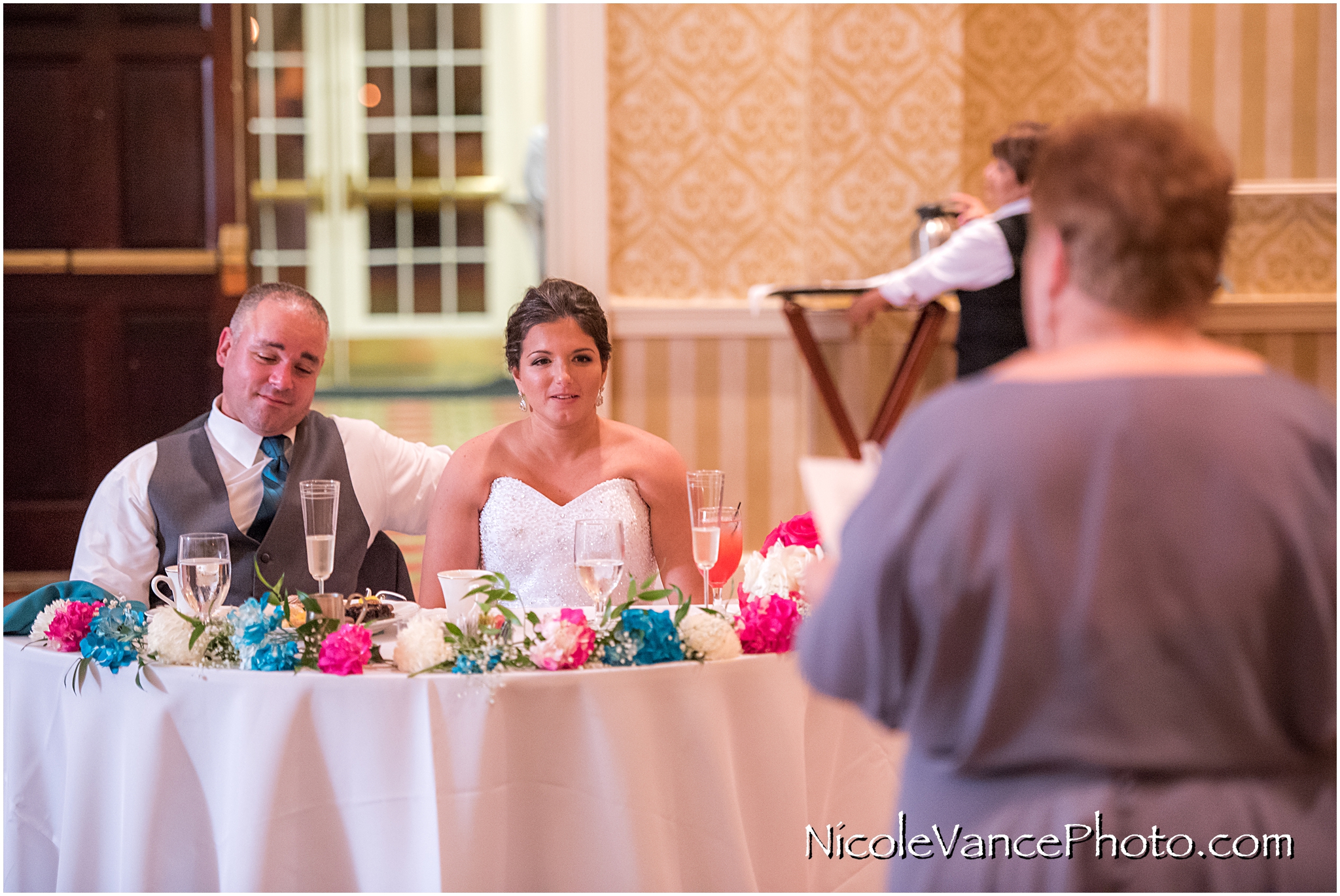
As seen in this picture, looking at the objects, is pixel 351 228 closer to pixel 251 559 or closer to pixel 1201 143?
pixel 251 559

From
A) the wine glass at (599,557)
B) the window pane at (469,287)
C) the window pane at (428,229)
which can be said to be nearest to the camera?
the wine glass at (599,557)

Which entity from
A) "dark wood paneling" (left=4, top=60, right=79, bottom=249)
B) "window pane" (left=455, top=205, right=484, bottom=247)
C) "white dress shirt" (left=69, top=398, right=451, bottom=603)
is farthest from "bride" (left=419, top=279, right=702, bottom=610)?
"window pane" (left=455, top=205, right=484, bottom=247)

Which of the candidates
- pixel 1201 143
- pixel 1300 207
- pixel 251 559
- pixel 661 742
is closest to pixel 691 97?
pixel 1300 207

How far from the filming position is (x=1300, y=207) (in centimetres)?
464

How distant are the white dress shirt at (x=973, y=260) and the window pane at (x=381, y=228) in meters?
6.22

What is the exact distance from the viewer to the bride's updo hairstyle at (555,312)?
2309 millimetres

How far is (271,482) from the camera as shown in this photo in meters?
2.35

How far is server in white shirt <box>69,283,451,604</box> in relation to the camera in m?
2.28

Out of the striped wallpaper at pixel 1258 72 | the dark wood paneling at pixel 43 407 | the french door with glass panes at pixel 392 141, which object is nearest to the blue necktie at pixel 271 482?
the dark wood paneling at pixel 43 407

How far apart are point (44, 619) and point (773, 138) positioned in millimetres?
3409

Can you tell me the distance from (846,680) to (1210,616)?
29 cm

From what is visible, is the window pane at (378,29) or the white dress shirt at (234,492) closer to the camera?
the white dress shirt at (234,492)

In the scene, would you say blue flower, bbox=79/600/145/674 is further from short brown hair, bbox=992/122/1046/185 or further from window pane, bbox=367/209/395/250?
window pane, bbox=367/209/395/250

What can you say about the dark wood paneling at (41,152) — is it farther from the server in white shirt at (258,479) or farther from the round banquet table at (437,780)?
the round banquet table at (437,780)
